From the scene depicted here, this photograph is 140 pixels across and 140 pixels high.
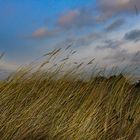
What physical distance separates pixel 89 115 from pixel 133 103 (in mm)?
1729

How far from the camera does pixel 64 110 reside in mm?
6074

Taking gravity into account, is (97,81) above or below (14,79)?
above

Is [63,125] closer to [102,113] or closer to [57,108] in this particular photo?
[57,108]

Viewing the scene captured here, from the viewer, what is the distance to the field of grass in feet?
17.7

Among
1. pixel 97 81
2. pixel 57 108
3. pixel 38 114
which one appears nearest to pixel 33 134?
pixel 38 114

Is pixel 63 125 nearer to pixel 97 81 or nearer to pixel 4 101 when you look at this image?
pixel 4 101

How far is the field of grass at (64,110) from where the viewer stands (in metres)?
5.39

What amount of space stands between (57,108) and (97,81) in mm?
1729

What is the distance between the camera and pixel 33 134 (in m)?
5.30

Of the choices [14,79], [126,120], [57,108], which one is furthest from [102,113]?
[14,79]

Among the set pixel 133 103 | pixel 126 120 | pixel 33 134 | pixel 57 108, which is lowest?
pixel 33 134

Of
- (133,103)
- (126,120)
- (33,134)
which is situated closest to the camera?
(33,134)

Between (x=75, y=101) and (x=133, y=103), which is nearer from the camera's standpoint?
(x=75, y=101)

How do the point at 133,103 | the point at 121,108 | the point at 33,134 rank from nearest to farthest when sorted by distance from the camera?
the point at 33,134
the point at 121,108
the point at 133,103
